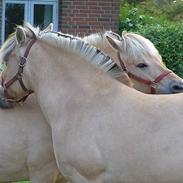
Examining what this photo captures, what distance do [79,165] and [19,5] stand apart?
25.7ft

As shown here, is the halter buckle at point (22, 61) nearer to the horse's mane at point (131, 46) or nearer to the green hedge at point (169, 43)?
the horse's mane at point (131, 46)

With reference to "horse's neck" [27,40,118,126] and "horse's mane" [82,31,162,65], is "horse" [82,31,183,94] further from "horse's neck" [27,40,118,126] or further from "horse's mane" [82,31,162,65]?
"horse's neck" [27,40,118,126]

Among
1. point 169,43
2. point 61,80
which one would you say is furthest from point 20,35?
point 169,43

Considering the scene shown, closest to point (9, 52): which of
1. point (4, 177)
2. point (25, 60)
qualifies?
point (25, 60)

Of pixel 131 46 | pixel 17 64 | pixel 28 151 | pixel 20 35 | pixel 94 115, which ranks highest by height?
pixel 20 35

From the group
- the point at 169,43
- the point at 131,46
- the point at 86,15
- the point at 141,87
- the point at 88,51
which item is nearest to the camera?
the point at 88,51

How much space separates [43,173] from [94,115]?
0.93 metres

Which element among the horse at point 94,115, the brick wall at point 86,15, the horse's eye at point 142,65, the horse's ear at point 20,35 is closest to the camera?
the horse at point 94,115

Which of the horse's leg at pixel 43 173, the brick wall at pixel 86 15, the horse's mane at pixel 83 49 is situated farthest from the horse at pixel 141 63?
the brick wall at pixel 86 15

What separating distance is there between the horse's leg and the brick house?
6.79 metres

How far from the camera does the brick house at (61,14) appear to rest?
11.6 m

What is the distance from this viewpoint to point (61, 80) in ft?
15.3

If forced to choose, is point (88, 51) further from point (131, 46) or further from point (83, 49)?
point (131, 46)

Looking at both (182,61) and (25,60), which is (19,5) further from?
(25,60)
